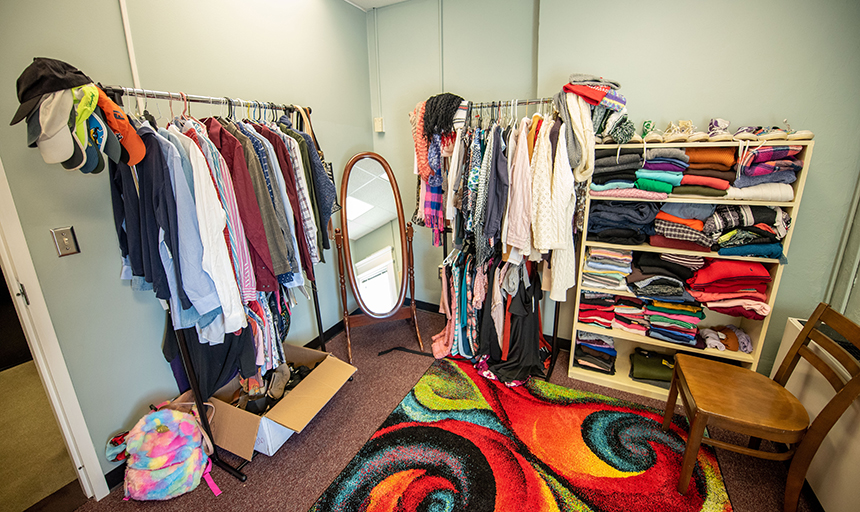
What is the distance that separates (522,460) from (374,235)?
171 cm

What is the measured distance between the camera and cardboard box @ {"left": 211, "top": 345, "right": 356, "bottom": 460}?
5.67 feet

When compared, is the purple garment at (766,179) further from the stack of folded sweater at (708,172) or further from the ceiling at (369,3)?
the ceiling at (369,3)

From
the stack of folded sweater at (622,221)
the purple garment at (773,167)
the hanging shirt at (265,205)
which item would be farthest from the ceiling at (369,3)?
the purple garment at (773,167)

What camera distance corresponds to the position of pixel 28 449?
6.07 feet

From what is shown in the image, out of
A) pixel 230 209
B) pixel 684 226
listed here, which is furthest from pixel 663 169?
pixel 230 209

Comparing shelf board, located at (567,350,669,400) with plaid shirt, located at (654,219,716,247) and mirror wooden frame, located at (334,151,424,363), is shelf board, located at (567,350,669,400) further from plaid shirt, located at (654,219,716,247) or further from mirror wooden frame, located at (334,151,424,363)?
mirror wooden frame, located at (334,151,424,363)

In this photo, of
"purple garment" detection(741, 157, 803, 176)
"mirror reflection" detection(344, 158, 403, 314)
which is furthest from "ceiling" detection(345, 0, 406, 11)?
"purple garment" detection(741, 157, 803, 176)

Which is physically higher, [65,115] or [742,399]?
[65,115]

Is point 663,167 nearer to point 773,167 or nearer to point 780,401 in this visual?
point 773,167

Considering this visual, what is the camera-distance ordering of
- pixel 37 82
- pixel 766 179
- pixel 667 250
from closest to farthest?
pixel 37 82 < pixel 766 179 < pixel 667 250

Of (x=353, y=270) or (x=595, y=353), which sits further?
(x=353, y=270)

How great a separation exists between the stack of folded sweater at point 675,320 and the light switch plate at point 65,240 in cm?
285

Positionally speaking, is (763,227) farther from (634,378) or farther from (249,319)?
(249,319)

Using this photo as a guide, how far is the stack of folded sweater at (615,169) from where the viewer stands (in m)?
1.89
